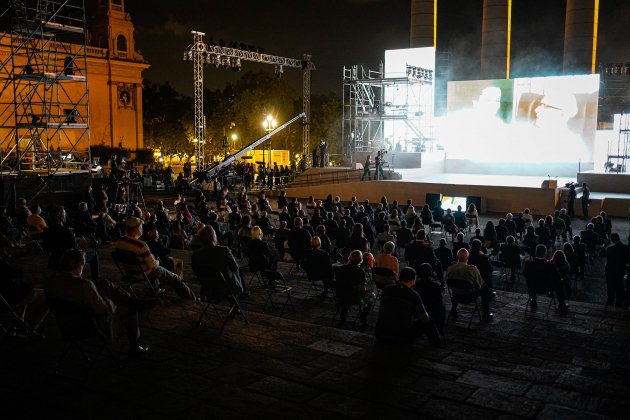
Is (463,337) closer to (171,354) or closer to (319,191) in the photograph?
(171,354)

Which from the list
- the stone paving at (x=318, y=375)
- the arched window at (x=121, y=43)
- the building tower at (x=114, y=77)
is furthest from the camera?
the arched window at (x=121, y=43)

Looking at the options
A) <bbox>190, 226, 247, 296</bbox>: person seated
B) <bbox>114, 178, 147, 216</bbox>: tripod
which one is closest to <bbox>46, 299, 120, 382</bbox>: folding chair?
<bbox>190, 226, 247, 296</bbox>: person seated

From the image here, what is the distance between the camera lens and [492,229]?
1211 cm

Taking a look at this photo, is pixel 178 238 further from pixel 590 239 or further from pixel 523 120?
pixel 523 120

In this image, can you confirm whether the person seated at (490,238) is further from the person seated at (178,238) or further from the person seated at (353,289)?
the person seated at (178,238)

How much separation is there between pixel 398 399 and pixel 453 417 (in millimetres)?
490

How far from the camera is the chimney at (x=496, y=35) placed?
111ft

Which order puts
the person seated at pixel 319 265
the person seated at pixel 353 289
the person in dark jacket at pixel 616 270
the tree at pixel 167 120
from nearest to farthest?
the person seated at pixel 353 289
the person seated at pixel 319 265
the person in dark jacket at pixel 616 270
the tree at pixel 167 120

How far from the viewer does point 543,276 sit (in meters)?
8.18

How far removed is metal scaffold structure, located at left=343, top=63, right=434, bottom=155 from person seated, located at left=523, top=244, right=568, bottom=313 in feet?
74.8

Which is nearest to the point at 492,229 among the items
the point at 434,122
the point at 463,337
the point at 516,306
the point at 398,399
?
the point at 516,306

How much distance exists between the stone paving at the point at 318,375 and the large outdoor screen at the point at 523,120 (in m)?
22.5

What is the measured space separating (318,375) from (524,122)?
2617 cm

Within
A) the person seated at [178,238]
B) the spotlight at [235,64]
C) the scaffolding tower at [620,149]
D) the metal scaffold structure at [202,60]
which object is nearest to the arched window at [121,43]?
the metal scaffold structure at [202,60]
